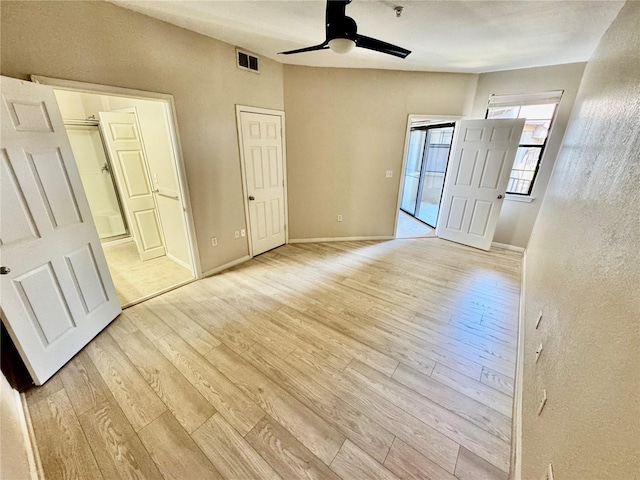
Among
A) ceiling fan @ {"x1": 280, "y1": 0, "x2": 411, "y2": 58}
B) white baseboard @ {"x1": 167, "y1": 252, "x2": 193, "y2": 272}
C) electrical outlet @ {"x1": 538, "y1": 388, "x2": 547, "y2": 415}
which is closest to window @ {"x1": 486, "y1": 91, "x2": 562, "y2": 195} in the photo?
ceiling fan @ {"x1": 280, "y1": 0, "x2": 411, "y2": 58}

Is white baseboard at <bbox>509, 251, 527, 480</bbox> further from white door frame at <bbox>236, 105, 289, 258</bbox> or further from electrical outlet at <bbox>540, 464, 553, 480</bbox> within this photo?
white door frame at <bbox>236, 105, 289, 258</bbox>

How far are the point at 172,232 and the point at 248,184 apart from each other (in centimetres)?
128

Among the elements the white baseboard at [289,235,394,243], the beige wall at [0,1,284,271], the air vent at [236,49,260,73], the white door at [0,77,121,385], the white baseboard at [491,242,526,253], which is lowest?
the white baseboard at [289,235,394,243]

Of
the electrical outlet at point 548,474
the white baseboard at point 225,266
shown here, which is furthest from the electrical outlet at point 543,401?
the white baseboard at point 225,266

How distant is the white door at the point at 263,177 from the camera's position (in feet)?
11.2

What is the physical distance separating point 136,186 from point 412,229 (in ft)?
15.6

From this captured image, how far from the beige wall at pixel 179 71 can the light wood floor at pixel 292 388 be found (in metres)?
1.14

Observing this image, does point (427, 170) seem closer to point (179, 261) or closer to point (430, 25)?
point (430, 25)

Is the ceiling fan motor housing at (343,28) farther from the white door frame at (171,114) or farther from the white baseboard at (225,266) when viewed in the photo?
the white baseboard at (225,266)

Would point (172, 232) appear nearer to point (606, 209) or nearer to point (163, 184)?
point (163, 184)

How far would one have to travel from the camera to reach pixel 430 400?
168cm

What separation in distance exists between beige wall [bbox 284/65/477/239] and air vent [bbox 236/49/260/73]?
0.56m

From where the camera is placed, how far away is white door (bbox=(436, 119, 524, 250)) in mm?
3656

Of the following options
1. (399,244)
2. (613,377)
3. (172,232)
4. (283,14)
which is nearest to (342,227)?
(399,244)
